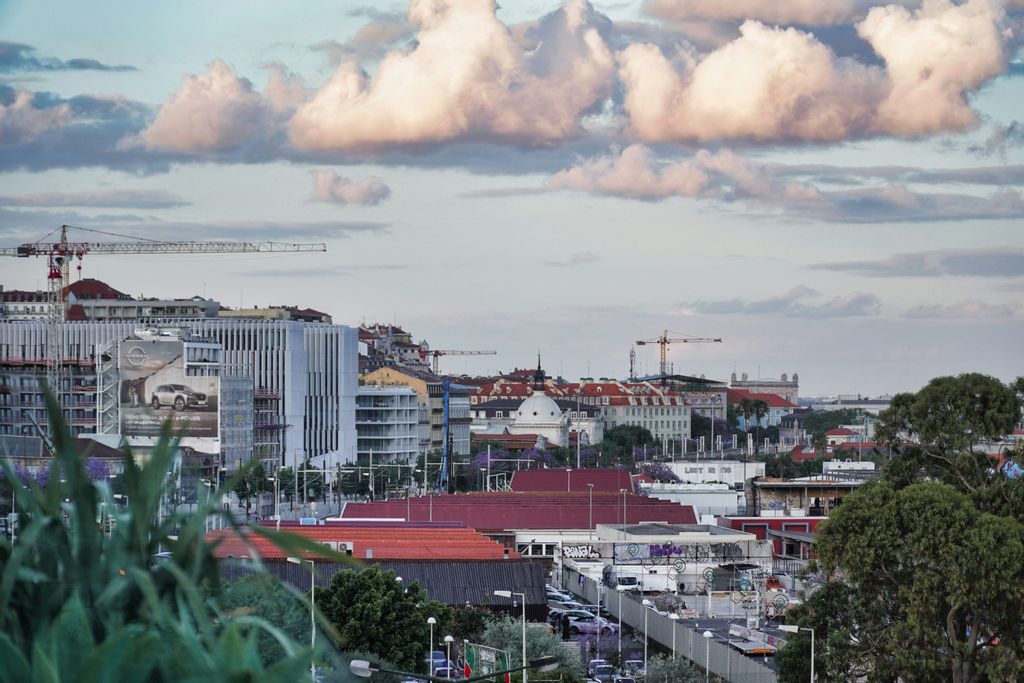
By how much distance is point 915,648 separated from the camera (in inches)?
1012

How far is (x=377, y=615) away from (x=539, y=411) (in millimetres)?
131222

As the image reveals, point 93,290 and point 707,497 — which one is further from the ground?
point 93,290

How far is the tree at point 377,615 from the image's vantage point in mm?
30531

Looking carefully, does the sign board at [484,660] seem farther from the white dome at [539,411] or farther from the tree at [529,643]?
the white dome at [539,411]

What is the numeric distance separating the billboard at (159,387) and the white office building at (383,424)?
3228 cm

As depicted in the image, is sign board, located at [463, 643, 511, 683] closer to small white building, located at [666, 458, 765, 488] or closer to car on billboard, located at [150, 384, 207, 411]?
car on billboard, located at [150, 384, 207, 411]

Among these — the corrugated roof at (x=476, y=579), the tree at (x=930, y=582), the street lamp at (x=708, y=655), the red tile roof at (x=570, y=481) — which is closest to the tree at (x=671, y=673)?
the street lamp at (x=708, y=655)

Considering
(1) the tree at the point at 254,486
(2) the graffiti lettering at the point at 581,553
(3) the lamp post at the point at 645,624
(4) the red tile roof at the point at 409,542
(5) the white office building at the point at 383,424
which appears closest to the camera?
(3) the lamp post at the point at 645,624

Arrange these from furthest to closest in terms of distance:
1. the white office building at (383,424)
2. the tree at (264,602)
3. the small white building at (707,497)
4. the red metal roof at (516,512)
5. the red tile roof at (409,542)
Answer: the white office building at (383,424) < the small white building at (707,497) < the red metal roof at (516,512) < the red tile roof at (409,542) < the tree at (264,602)

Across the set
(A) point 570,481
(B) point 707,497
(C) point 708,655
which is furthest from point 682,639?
(A) point 570,481

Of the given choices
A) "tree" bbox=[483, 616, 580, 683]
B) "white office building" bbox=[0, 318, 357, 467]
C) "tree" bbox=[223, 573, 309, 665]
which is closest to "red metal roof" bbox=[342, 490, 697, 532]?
"tree" bbox=[483, 616, 580, 683]

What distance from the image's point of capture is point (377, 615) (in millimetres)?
30750

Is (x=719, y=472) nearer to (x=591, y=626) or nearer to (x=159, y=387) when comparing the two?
(x=159, y=387)

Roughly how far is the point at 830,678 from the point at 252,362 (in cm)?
8340
